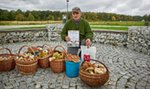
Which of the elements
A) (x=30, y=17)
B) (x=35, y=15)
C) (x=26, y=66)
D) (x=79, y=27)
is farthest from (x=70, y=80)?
(x=35, y=15)

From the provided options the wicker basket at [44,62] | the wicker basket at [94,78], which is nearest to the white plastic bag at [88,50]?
the wicker basket at [94,78]

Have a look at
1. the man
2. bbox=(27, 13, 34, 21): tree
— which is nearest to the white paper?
the man

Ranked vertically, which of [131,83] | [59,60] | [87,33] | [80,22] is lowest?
[131,83]

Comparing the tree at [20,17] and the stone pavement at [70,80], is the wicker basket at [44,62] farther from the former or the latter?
the tree at [20,17]

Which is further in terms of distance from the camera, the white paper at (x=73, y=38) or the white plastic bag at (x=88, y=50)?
the white paper at (x=73, y=38)

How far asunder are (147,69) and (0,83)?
387 cm

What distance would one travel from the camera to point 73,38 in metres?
4.14

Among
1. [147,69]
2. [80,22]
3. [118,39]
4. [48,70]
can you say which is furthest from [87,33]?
[118,39]

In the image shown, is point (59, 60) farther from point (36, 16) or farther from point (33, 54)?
point (36, 16)

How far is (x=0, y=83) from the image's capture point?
12.0ft

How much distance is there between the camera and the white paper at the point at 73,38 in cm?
410

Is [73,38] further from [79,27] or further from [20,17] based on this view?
[20,17]

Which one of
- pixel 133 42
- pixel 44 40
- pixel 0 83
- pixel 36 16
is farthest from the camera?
pixel 36 16

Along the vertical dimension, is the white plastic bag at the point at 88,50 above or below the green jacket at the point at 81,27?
below
